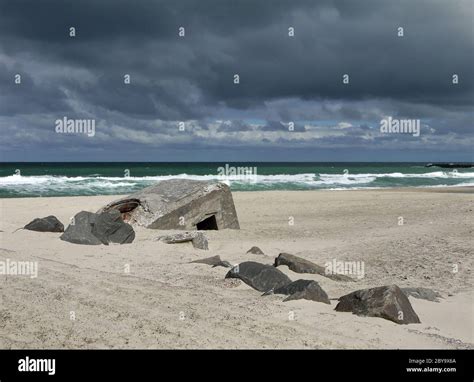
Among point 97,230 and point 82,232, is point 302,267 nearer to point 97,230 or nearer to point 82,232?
point 97,230

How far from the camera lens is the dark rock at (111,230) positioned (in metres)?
10.4

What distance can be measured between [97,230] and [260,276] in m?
4.38

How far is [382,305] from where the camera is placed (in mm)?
5691

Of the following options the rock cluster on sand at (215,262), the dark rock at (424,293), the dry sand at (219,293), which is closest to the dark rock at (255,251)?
the dry sand at (219,293)

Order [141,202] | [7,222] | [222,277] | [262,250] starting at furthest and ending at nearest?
[7,222]
[141,202]
[262,250]
[222,277]

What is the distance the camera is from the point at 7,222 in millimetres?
13875

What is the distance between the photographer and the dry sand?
15.7 feet

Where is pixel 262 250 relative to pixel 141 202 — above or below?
below

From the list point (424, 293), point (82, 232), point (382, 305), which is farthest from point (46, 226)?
point (382, 305)

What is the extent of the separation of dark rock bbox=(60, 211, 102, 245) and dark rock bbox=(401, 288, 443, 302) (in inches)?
A: 228

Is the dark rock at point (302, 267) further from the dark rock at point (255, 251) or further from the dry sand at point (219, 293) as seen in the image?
the dark rock at point (255, 251)
